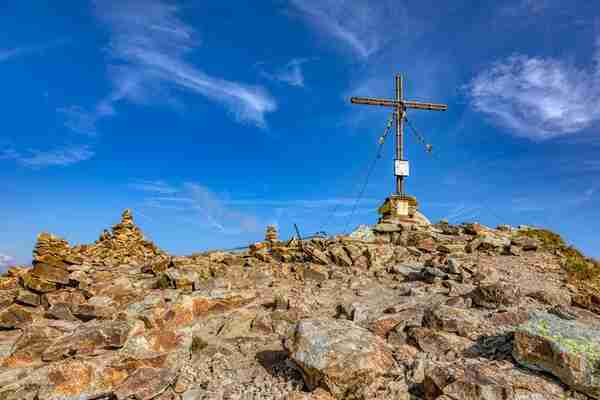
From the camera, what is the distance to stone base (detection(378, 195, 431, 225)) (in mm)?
27359

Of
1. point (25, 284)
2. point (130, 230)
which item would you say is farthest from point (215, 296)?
point (130, 230)

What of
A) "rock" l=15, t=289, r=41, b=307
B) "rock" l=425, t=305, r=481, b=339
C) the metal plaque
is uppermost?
the metal plaque

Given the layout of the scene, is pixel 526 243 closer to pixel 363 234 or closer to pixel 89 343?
pixel 363 234

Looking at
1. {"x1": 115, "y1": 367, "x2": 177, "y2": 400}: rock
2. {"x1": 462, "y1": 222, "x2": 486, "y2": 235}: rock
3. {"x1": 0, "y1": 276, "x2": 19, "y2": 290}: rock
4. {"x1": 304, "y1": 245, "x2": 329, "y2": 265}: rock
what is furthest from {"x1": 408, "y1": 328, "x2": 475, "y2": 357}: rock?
{"x1": 0, "y1": 276, "x2": 19, "y2": 290}: rock

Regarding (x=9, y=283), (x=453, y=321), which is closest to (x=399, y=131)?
(x=453, y=321)

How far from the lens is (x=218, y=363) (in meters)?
9.84

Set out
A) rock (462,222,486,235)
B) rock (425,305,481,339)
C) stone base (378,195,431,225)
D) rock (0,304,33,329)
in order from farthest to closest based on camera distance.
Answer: stone base (378,195,431,225) → rock (462,222,486,235) → rock (0,304,33,329) → rock (425,305,481,339)

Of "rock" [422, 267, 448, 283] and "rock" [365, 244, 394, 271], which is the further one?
"rock" [365, 244, 394, 271]

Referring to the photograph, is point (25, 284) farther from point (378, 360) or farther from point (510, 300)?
point (510, 300)

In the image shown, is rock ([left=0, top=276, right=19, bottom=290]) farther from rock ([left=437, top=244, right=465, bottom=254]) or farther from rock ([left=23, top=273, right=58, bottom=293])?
rock ([left=437, top=244, right=465, bottom=254])

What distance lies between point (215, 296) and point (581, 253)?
22.2m

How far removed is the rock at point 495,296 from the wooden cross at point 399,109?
17482mm

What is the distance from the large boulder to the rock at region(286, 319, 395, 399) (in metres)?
2.90

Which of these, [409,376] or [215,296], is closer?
[409,376]
